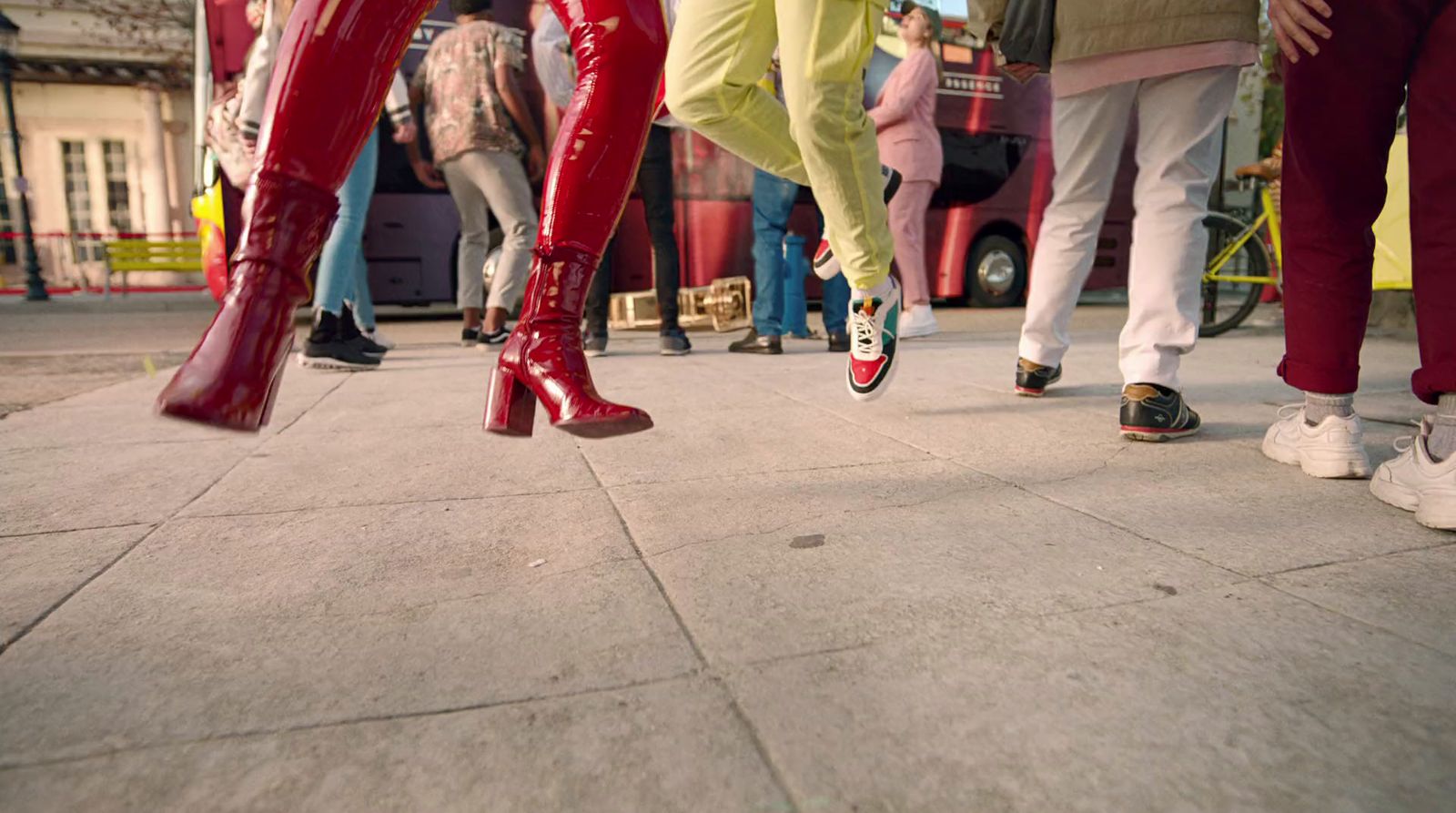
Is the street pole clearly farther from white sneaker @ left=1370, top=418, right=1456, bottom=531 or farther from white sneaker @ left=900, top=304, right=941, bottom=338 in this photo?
white sneaker @ left=1370, top=418, right=1456, bottom=531

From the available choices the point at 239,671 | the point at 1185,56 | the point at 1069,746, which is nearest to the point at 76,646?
the point at 239,671

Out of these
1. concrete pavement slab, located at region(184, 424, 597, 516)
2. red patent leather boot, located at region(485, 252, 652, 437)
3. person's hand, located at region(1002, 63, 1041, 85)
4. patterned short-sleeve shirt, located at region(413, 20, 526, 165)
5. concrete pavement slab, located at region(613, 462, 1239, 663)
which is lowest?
concrete pavement slab, located at region(184, 424, 597, 516)

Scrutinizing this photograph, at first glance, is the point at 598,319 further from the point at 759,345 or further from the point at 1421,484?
the point at 1421,484

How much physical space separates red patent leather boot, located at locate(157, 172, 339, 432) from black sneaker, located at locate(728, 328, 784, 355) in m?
3.36

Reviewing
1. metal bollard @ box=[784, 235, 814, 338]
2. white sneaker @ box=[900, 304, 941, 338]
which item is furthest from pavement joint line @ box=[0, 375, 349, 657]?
white sneaker @ box=[900, 304, 941, 338]

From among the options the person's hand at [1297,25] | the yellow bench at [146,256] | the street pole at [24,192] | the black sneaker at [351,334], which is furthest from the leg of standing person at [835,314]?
the street pole at [24,192]

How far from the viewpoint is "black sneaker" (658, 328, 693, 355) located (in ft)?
15.2

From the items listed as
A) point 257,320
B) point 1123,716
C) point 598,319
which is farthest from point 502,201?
point 1123,716

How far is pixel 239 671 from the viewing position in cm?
96

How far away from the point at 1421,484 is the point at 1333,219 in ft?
2.16

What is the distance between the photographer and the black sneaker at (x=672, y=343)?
4625 mm

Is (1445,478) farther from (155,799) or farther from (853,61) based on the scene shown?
(155,799)

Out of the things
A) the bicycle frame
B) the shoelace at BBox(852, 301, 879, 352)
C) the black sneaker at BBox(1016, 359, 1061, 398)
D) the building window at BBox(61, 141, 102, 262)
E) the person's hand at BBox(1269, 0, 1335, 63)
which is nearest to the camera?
the person's hand at BBox(1269, 0, 1335, 63)

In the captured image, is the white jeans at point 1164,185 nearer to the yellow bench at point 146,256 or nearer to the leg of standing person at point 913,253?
the leg of standing person at point 913,253
